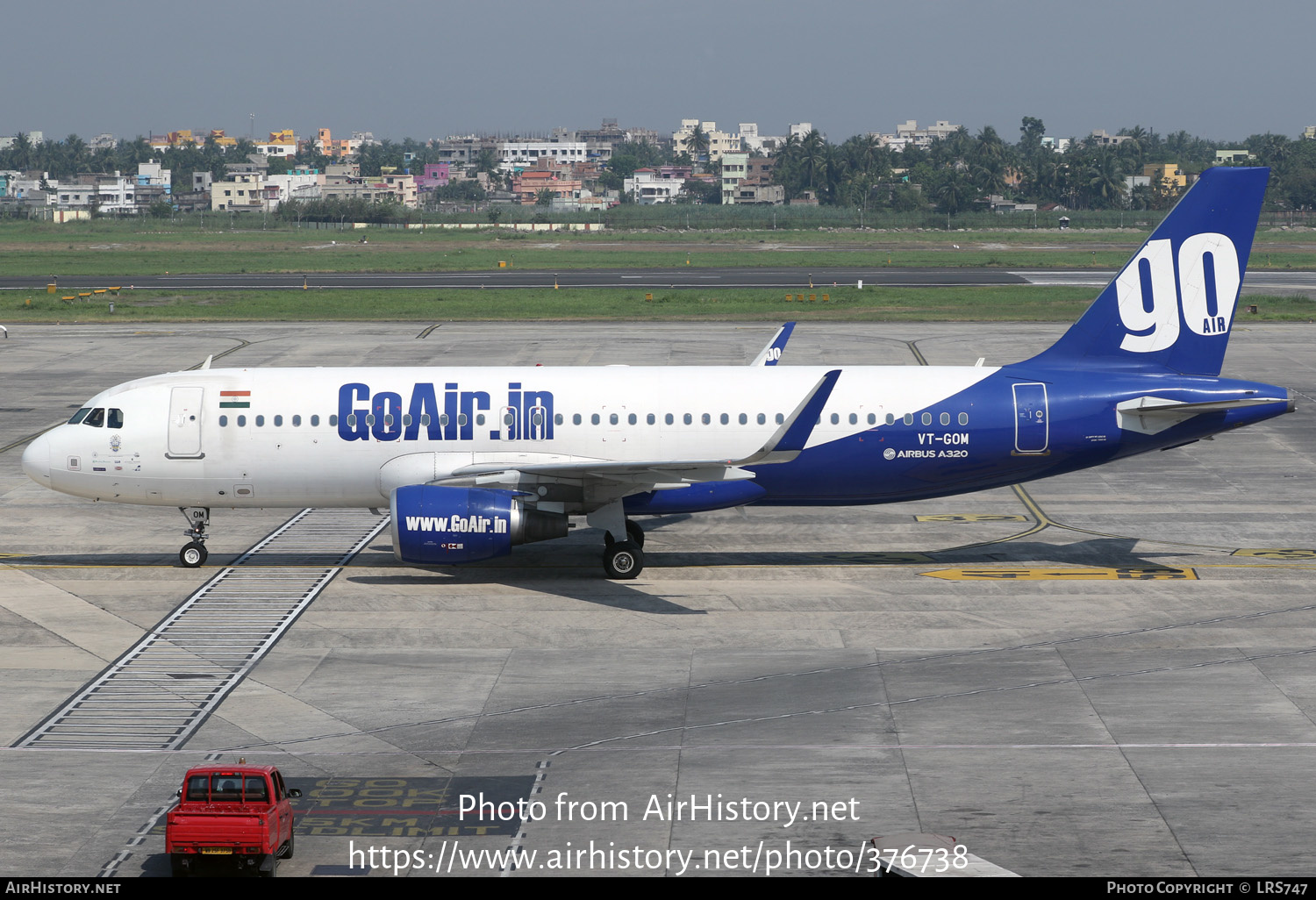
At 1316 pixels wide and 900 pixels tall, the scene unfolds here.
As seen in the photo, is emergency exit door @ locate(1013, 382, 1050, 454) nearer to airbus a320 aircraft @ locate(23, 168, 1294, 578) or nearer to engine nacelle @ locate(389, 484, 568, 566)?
airbus a320 aircraft @ locate(23, 168, 1294, 578)

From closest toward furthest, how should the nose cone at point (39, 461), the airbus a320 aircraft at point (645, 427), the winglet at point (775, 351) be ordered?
the airbus a320 aircraft at point (645, 427) < the nose cone at point (39, 461) < the winglet at point (775, 351)

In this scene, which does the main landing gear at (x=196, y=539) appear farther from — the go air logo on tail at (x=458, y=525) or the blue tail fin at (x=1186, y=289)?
the blue tail fin at (x=1186, y=289)

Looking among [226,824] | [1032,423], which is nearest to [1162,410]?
[1032,423]

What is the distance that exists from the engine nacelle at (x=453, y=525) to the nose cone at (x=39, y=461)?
29.8 ft

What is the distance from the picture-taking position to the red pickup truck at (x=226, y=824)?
1566cm

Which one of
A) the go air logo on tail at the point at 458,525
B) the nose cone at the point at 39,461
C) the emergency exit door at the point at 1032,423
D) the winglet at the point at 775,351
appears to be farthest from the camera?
the winglet at the point at 775,351

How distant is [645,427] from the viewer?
32.1 metres

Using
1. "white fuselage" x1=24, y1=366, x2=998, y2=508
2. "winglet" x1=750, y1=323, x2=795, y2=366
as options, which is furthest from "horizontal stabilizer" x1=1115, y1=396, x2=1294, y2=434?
"winglet" x1=750, y1=323, x2=795, y2=366

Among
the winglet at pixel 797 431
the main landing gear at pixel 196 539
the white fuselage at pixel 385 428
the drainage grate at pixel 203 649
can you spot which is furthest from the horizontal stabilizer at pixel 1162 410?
the main landing gear at pixel 196 539

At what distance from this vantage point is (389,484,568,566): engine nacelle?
96.2ft

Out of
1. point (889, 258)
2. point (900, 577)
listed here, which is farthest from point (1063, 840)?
point (889, 258)

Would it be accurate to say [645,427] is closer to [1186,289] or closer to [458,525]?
[458,525]

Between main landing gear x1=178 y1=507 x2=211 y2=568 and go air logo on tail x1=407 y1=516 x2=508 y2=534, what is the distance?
22.0ft

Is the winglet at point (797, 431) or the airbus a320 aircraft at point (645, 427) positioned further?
the airbus a320 aircraft at point (645, 427)
